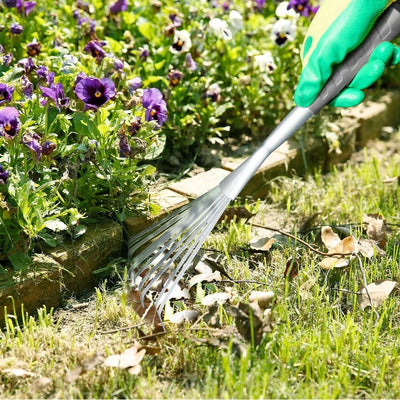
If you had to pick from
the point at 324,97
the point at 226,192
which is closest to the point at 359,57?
the point at 324,97

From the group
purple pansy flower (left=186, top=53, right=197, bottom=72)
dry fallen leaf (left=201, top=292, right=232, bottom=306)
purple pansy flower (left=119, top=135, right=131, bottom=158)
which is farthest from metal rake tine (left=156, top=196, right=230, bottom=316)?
purple pansy flower (left=186, top=53, right=197, bottom=72)

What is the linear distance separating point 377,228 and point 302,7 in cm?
115

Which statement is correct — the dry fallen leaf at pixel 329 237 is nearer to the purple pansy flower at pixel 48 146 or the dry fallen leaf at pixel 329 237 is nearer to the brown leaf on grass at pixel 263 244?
the brown leaf on grass at pixel 263 244

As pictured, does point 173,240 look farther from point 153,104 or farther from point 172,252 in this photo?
point 153,104

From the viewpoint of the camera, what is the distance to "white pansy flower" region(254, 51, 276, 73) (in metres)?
2.67

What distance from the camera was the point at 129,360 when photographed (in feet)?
5.06

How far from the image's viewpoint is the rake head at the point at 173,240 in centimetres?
185

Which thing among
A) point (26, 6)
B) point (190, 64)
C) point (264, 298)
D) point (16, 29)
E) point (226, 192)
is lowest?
point (264, 298)

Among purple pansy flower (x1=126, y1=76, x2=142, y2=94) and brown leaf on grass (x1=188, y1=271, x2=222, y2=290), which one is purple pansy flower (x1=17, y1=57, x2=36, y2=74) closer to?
purple pansy flower (x1=126, y1=76, x2=142, y2=94)

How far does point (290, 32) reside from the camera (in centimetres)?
274

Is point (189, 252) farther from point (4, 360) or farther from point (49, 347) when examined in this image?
point (4, 360)

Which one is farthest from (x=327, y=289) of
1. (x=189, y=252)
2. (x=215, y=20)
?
(x=215, y=20)

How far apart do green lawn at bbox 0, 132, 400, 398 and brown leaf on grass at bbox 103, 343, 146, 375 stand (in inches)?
1.0

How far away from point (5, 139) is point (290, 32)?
149 cm
